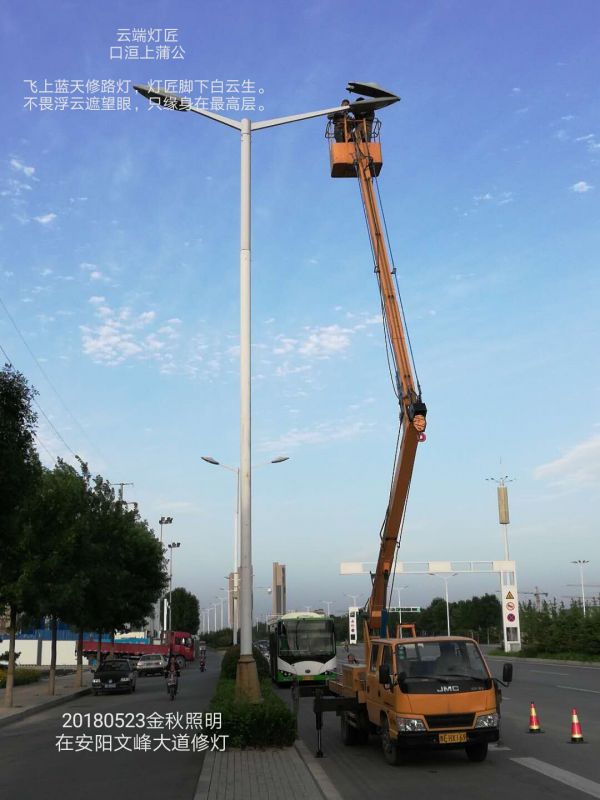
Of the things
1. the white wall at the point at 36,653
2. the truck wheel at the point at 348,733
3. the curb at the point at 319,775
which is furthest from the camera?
the white wall at the point at 36,653

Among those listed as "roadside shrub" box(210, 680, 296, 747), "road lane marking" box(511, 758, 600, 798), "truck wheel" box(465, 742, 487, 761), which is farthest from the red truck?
"road lane marking" box(511, 758, 600, 798)

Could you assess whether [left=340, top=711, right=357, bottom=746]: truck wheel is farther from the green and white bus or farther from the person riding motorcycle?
the green and white bus

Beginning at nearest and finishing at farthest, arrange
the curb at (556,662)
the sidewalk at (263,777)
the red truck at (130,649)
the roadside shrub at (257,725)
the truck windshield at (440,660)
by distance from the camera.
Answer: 1. the sidewalk at (263,777)
2. the truck windshield at (440,660)
3. the roadside shrub at (257,725)
4. the curb at (556,662)
5. the red truck at (130,649)

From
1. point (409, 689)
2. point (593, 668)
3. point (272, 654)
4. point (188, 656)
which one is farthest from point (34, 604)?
point (188, 656)

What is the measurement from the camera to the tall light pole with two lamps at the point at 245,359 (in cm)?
1471

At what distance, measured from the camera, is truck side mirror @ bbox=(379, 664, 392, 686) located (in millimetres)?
12594

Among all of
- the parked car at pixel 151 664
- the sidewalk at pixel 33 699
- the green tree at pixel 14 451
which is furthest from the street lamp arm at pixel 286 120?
the parked car at pixel 151 664

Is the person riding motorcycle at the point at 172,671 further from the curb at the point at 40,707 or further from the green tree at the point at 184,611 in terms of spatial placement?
the green tree at the point at 184,611

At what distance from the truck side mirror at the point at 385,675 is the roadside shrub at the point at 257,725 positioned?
1.74 metres

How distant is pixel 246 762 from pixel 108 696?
70.5 ft

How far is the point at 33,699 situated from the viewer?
2816 cm

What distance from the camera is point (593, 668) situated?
41.0 meters

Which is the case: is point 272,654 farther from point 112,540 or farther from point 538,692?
point 538,692

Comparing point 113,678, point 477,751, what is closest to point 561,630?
point 113,678
